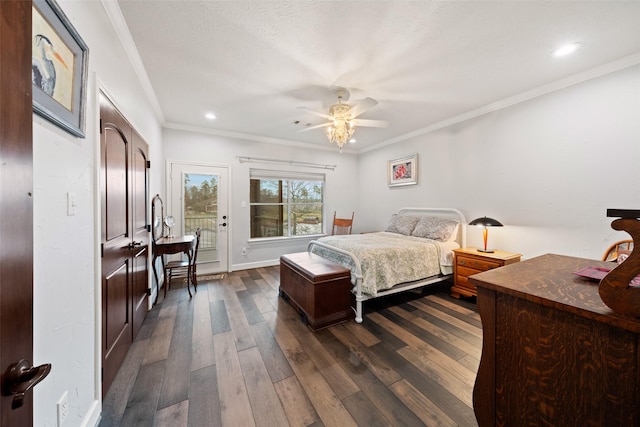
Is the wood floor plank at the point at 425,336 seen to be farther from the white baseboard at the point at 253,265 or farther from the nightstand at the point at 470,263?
the white baseboard at the point at 253,265

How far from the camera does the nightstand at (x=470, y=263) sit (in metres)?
2.79

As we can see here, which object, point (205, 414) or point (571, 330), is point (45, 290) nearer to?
point (205, 414)

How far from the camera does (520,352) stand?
100 centimetres

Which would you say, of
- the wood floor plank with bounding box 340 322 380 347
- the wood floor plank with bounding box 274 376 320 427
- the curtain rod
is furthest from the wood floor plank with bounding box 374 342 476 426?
the curtain rod

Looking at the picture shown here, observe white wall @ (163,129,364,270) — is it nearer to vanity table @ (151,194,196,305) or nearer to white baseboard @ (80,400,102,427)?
vanity table @ (151,194,196,305)

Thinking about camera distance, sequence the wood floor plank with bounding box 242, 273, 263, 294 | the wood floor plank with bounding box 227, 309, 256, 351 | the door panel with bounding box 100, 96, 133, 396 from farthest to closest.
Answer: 1. the wood floor plank with bounding box 242, 273, 263, 294
2. the wood floor plank with bounding box 227, 309, 256, 351
3. the door panel with bounding box 100, 96, 133, 396

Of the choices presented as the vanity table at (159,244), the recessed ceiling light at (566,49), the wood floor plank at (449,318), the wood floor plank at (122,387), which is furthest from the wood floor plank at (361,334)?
the recessed ceiling light at (566,49)

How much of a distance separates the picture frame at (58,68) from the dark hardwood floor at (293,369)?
66.8 inches

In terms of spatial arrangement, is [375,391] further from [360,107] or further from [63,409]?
[360,107]

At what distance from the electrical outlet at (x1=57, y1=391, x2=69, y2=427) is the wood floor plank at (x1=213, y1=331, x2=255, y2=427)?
730mm

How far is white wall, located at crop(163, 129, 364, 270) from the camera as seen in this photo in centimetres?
402

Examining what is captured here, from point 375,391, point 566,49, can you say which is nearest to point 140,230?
point 375,391

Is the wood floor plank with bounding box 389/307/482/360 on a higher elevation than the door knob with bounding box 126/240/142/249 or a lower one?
lower

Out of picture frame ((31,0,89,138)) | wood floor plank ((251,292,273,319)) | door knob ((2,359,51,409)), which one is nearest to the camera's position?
door knob ((2,359,51,409))
